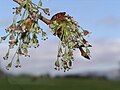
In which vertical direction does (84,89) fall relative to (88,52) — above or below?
above

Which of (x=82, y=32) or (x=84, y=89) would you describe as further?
(x=84, y=89)

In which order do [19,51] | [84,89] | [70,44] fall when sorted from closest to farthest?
[70,44]
[19,51]
[84,89]

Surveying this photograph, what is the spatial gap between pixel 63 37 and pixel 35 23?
0.24 m

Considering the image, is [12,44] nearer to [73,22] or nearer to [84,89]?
[73,22]

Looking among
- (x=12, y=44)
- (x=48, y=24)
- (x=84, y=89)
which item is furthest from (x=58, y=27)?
(x=84, y=89)

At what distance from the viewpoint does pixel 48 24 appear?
11.1 ft

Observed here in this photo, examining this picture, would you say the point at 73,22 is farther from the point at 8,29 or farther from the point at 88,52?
the point at 8,29

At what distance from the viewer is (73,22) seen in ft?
11.2

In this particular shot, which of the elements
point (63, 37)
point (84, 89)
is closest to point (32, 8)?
point (63, 37)

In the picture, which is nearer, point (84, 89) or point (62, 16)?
point (62, 16)

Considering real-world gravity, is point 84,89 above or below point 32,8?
above

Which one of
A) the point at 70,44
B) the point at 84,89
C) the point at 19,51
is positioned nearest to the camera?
the point at 70,44

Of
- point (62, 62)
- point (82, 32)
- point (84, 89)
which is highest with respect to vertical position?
point (84, 89)

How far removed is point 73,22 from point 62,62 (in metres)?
0.29
